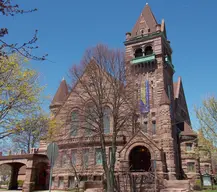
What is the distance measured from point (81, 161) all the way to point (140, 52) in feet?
63.5

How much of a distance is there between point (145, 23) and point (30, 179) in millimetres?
29745

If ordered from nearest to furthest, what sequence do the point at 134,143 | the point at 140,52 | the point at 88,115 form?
the point at 88,115
the point at 134,143
the point at 140,52

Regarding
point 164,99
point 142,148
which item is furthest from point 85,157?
point 164,99

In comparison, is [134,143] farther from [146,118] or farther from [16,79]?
[16,79]

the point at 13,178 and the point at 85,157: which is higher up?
the point at 85,157

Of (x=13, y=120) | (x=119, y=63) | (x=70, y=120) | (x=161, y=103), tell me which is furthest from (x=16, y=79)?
→ (x=161, y=103)

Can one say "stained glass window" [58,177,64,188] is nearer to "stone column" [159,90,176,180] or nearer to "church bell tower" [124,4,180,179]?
"church bell tower" [124,4,180,179]

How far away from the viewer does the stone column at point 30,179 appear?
32.0m

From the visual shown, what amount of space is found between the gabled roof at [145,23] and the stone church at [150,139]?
0.28m

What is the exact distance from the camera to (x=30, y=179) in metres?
32.5

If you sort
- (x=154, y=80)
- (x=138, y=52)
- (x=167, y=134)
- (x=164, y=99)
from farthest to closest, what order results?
(x=138, y=52), (x=154, y=80), (x=164, y=99), (x=167, y=134)

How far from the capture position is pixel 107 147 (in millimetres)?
33531

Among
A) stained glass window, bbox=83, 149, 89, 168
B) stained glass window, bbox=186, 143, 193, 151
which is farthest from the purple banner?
stained glass window, bbox=83, 149, 89, 168

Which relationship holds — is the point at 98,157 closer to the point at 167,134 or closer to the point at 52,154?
the point at 167,134
